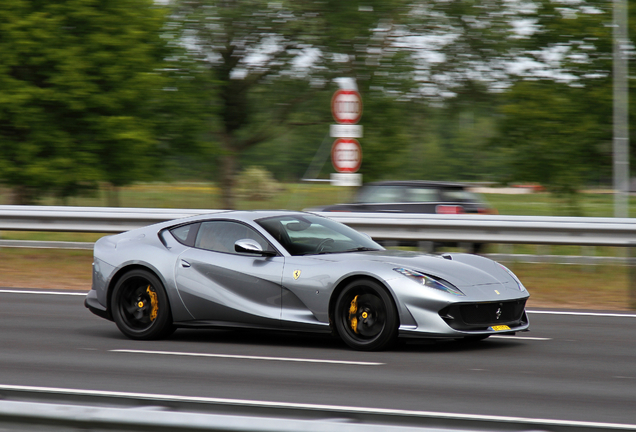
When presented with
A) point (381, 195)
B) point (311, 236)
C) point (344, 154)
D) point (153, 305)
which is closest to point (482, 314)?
point (311, 236)

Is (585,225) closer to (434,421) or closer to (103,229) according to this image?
(103,229)

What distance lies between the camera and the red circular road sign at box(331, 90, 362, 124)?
49.7ft

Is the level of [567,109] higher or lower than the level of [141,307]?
lower

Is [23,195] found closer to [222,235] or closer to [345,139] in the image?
[345,139]

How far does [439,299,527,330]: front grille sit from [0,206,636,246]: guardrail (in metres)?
4.81

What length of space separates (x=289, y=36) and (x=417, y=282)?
19520mm

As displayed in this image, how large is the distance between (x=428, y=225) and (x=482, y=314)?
6.96 m

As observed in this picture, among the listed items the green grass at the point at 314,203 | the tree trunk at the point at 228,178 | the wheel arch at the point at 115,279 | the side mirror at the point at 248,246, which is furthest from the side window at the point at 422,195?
the tree trunk at the point at 228,178

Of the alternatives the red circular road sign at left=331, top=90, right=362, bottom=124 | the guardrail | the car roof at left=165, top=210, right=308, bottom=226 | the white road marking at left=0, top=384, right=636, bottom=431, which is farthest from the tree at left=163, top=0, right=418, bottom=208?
the white road marking at left=0, top=384, right=636, bottom=431

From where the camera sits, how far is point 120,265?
8664 mm

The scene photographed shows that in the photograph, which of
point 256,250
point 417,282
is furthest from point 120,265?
point 417,282

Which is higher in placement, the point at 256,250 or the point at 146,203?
the point at 256,250

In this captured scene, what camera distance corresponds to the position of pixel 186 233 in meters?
8.70

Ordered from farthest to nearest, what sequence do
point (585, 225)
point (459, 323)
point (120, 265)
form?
1. point (585, 225)
2. point (120, 265)
3. point (459, 323)
